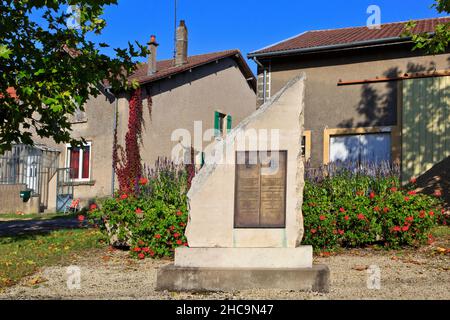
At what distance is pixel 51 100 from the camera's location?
28.0 ft

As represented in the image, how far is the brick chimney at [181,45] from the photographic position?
21.6 m

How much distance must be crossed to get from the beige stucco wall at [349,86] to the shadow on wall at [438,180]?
1.60m

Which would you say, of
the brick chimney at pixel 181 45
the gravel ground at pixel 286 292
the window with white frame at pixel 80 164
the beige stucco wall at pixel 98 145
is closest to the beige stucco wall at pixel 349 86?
the gravel ground at pixel 286 292

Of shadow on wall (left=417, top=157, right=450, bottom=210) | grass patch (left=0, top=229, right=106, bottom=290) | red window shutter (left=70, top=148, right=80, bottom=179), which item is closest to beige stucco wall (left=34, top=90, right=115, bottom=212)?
red window shutter (left=70, top=148, right=80, bottom=179)

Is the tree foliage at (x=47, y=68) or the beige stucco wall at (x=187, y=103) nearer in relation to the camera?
the tree foliage at (x=47, y=68)

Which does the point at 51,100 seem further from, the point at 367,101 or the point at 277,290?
the point at 367,101

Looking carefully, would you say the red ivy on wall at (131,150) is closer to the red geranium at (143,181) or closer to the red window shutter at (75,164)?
the red window shutter at (75,164)

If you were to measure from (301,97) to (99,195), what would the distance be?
543 inches

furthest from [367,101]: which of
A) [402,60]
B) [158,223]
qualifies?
[158,223]

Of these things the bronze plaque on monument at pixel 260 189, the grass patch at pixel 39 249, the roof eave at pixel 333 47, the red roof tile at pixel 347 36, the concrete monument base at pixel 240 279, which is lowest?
the grass patch at pixel 39 249

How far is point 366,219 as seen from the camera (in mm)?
8281

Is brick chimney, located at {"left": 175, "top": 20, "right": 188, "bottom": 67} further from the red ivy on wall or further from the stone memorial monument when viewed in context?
the stone memorial monument

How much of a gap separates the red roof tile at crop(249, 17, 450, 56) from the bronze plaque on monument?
8.72 meters
